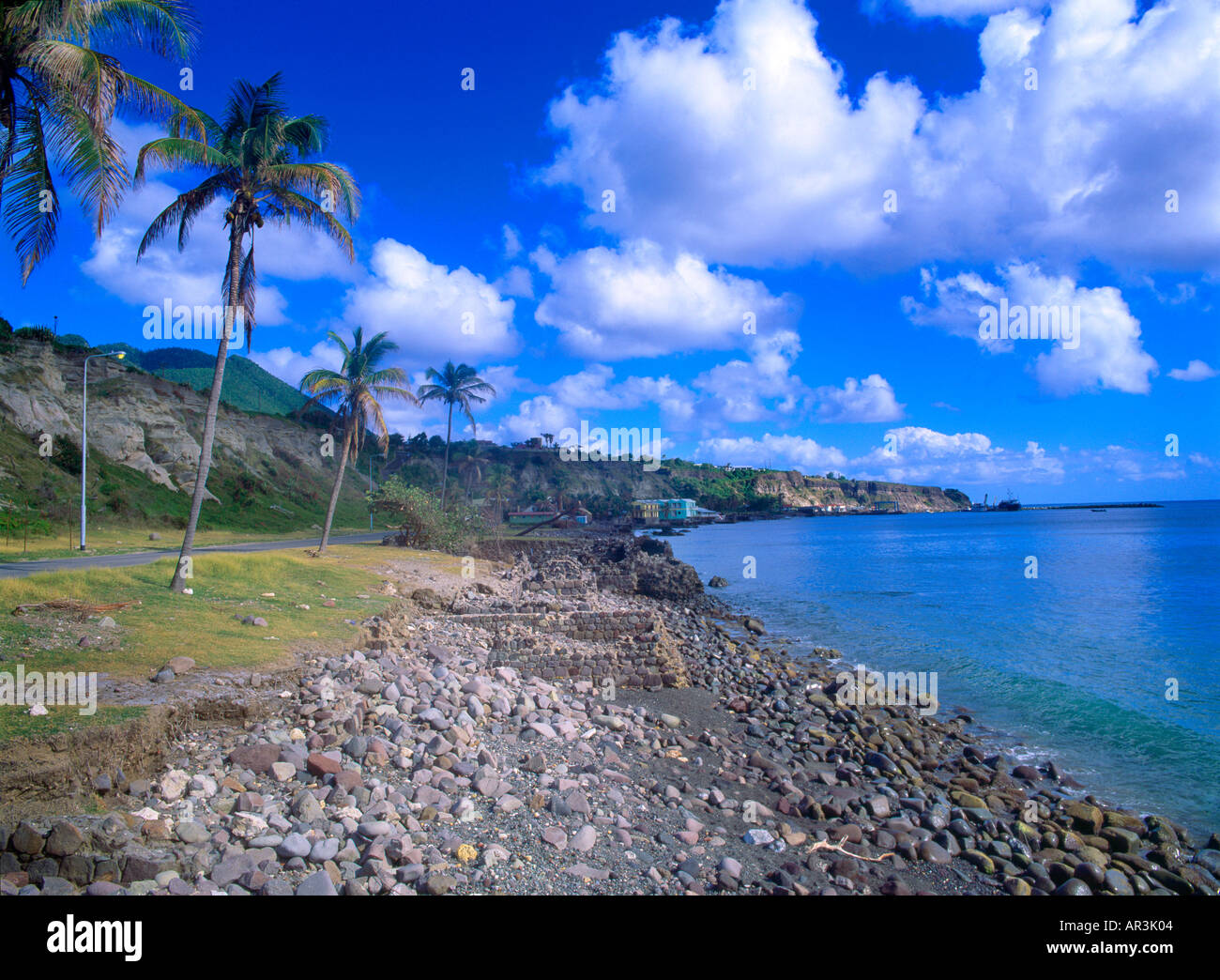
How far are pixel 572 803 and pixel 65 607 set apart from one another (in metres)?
8.68

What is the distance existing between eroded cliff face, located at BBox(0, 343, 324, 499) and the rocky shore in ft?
131

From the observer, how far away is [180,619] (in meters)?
11.0

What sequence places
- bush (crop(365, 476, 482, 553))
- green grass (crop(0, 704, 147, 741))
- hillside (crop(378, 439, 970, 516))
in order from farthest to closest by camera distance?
hillside (crop(378, 439, 970, 516)) → bush (crop(365, 476, 482, 553)) → green grass (crop(0, 704, 147, 741))

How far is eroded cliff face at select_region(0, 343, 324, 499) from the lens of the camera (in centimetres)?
3912

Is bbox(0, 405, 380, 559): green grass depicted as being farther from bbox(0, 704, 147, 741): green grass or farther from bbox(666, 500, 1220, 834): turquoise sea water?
bbox(666, 500, 1220, 834): turquoise sea water

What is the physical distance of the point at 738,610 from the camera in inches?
1139

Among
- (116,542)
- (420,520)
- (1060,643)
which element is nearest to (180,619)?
(420,520)

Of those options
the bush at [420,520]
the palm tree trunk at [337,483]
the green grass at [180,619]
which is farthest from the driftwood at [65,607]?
the bush at [420,520]

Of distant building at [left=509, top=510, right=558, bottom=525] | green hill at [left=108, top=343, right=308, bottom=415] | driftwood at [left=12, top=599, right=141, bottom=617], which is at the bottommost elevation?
driftwood at [left=12, top=599, right=141, bottom=617]

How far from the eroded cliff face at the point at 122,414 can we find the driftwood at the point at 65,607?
3643 cm

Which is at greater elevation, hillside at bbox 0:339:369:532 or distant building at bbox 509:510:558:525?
hillside at bbox 0:339:369:532

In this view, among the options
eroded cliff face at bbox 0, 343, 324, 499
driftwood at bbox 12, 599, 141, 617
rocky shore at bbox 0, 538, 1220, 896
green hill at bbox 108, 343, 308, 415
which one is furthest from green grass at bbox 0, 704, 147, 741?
green hill at bbox 108, 343, 308, 415

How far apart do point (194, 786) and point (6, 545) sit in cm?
2791
